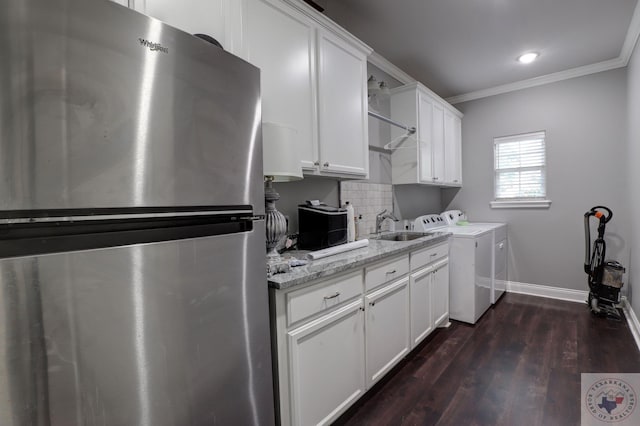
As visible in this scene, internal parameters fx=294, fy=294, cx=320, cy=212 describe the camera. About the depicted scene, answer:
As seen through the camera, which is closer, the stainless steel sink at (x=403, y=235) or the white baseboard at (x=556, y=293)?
the stainless steel sink at (x=403, y=235)

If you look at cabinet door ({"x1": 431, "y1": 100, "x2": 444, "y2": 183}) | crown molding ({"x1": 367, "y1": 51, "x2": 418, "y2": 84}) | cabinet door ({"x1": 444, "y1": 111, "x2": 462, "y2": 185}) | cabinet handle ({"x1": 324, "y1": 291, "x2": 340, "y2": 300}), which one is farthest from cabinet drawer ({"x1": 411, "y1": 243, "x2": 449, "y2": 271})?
crown molding ({"x1": 367, "y1": 51, "x2": 418, "y2": 84})

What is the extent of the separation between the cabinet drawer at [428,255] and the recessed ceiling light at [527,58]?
2118mm

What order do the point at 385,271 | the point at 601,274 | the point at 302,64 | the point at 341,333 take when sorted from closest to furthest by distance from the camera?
the point at 341,333 → the point at 302,64 → the point at 385,271 → the point at 601,274

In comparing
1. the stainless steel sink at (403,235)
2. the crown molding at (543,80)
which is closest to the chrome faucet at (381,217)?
the stainless steel sink at (403,235)

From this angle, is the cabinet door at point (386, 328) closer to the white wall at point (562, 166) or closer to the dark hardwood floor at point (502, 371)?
the dark hardwood floor at point (502, 371)

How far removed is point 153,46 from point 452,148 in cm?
380

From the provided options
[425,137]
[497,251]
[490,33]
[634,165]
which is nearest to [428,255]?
[425,137]

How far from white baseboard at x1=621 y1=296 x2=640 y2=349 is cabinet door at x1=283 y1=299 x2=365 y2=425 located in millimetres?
2519

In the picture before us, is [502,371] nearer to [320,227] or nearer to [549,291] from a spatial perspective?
[320,227]

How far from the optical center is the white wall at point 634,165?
2.55 meters

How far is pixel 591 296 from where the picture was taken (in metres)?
3.13

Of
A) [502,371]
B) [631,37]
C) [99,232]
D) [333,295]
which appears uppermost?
[631,37]

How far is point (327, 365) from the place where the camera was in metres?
1.46

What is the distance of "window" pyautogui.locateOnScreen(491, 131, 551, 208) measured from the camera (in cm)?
366
